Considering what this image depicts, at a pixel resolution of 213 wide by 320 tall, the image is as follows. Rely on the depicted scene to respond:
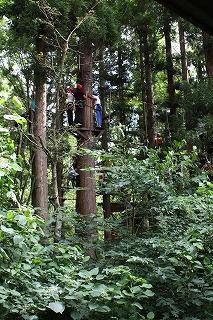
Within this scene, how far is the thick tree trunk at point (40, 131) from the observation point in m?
8.69

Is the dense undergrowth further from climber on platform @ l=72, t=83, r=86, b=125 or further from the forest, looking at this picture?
climber on platform @ l=72, t=83, r=86, b=125

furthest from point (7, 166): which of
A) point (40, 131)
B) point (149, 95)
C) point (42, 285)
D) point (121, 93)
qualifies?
point (121, 93)

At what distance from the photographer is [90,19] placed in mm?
8992

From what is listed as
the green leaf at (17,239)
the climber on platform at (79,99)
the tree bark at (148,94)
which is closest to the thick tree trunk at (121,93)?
the tree bark at (148,94)

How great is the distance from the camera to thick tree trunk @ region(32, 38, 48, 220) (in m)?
8.69

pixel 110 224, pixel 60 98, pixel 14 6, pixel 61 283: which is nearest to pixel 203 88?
pixel 60 98

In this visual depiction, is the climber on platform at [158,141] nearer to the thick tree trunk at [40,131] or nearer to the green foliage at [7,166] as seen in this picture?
the thick tree trunk at [40,131]

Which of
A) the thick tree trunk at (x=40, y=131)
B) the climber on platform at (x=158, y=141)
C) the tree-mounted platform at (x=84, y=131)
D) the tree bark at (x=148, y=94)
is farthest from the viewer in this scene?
the tree bark at (x=148, y=94)

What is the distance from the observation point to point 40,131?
8.59 metres

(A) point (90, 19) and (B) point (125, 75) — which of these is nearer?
(A) point (90, 19)

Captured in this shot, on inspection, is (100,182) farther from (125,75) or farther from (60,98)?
(125,75)

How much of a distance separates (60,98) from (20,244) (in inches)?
193

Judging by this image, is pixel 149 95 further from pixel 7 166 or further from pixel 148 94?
pixel 7 166

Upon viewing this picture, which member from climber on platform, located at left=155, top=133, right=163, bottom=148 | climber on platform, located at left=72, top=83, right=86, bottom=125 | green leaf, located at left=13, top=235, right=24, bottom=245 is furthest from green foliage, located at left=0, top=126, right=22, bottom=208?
climber on platform, located at left=155, top=133, right=163, bottom=148
